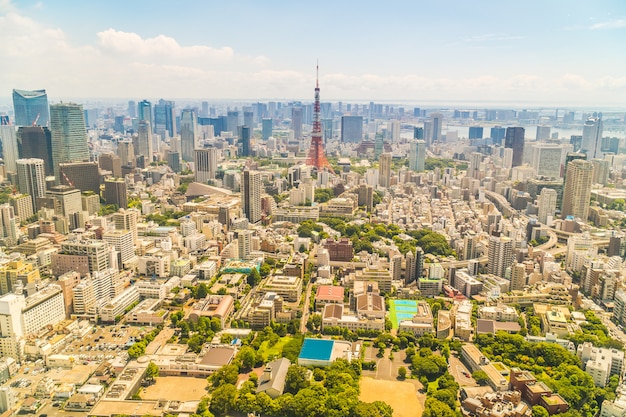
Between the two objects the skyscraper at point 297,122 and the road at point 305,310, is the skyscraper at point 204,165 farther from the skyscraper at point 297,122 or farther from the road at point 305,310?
the skyscraper at point 297,122

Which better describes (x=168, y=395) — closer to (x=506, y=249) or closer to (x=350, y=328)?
(x=350, y=328)

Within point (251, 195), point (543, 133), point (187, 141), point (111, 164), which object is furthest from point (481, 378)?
point (543, 133)

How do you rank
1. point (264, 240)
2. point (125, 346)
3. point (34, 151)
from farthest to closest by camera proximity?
point (34, 151) → point (264, 240) → point (125, 346)

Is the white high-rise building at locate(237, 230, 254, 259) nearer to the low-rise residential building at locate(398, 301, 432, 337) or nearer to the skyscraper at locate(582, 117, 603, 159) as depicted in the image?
the low-rise residential building at locate(398, 301, 432, 337)

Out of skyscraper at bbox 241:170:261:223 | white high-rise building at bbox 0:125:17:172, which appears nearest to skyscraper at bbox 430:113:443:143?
skyscraper at bbox 241:170:261:223

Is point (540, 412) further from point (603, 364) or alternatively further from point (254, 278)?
point (254, 278)

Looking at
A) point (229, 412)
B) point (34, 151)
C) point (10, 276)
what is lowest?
point (229, 412)

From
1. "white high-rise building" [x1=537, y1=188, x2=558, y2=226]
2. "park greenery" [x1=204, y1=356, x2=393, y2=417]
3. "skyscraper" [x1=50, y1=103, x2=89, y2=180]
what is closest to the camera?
"park greenery" [x1=204, y1=356, x2=393, y2=417]

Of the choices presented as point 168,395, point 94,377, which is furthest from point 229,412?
point 94,377
